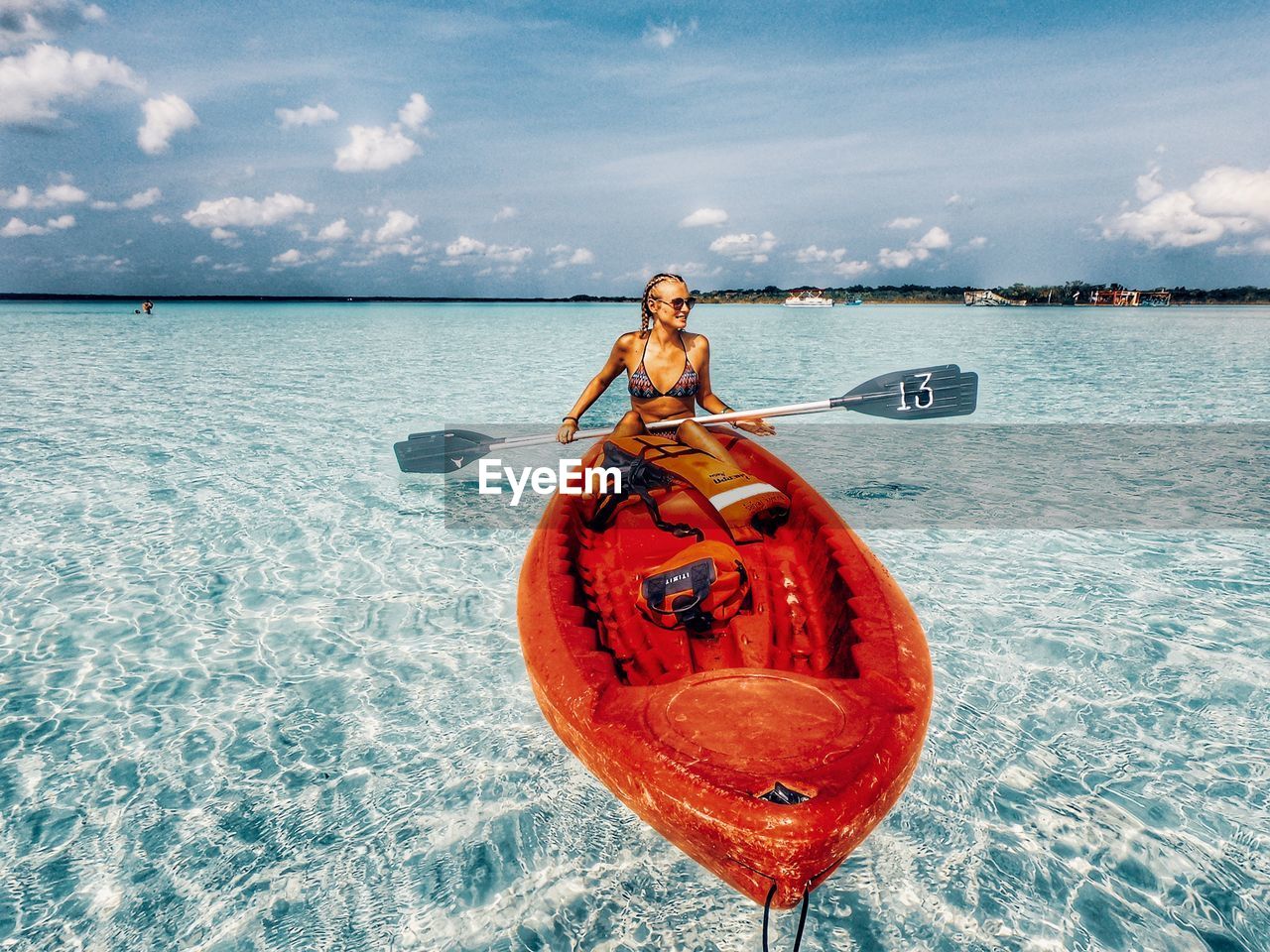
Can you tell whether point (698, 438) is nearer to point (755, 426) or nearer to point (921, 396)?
point (755, 426)

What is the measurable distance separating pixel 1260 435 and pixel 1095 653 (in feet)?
34.8

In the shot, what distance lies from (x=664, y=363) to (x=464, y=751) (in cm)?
321

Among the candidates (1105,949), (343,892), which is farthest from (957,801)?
(343,892)

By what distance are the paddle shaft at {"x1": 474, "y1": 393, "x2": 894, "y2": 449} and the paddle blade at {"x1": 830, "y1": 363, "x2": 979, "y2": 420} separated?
1 cm

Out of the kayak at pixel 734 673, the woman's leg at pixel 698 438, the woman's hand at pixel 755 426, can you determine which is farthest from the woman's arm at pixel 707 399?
the kayak at pixel 734 673

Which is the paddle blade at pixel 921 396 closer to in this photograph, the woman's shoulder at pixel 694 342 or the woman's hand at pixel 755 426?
the woman's hand at pixel 755 426

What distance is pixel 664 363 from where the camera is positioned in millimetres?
5387

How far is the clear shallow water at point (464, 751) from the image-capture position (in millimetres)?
2863

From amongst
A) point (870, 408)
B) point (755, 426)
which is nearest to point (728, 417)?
point (755, 426)

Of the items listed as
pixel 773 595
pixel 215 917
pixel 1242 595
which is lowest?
pixel 215 917

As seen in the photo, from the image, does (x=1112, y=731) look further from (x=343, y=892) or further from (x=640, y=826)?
(x=343, y=892)

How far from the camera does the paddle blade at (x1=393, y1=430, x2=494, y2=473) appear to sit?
21.3 feet

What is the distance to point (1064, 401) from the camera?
15.7m

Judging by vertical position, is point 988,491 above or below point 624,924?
above
